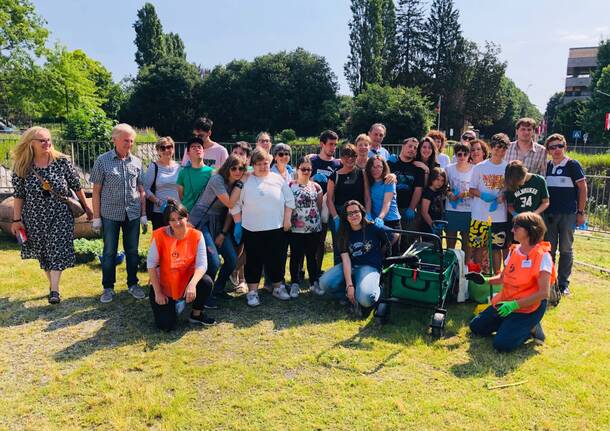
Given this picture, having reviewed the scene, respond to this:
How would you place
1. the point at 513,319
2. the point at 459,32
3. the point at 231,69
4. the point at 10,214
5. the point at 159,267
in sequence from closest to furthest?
the point at 513,319 < the point at 159,267 < the point at 10,214 < the point at 231,69 < the point at 459,32

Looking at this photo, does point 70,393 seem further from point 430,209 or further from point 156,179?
point 430,209

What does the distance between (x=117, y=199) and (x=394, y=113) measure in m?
22.3

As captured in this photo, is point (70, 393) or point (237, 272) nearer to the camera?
point (70, 393)

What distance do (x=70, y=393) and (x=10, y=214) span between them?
613 cm

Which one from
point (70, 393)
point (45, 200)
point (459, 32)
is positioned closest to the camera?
point (70, 393)

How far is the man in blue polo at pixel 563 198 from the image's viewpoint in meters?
5.33

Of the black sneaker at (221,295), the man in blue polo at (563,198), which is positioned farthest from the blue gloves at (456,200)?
the black sneaker at (221,295)

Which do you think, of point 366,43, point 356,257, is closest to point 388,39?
point 366,43

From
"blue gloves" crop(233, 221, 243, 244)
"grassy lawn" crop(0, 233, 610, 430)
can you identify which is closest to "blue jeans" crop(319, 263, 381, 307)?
"grassy lawn" crop(0, 233, 610, 430)

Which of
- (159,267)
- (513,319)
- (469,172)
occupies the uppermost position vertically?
(469,172)

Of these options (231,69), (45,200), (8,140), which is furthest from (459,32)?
(45,200)

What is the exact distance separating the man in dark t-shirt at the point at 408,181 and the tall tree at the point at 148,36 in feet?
174

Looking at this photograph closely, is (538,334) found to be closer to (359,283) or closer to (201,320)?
(359,283)

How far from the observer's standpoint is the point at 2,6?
79.3 ft
